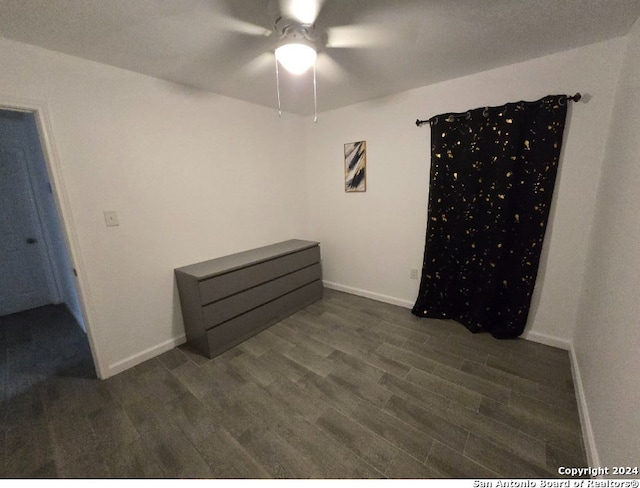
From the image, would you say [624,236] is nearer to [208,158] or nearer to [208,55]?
[208,55]

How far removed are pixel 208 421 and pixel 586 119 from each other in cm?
332

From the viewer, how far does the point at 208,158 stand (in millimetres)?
2447

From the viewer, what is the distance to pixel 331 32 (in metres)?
1.50

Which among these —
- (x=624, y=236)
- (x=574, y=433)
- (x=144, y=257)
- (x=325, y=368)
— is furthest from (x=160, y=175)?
(x=574, y=433)

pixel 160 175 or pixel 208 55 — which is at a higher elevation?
pixel 208 55

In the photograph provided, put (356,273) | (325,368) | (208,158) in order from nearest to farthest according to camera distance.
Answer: (325,368) < (208,158) < (356,273)

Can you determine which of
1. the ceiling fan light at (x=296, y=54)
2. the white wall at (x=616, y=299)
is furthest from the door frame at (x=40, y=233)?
the white wall at (x=616, y=299)

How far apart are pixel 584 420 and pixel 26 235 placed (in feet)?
18.4

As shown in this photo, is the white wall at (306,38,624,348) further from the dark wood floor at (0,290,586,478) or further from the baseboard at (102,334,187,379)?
the baseboard at (102,334,187,379)

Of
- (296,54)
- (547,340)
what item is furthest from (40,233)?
(547,340)

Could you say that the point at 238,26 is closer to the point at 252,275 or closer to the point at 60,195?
the point at 60,195

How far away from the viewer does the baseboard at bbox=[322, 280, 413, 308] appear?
2.94 metres

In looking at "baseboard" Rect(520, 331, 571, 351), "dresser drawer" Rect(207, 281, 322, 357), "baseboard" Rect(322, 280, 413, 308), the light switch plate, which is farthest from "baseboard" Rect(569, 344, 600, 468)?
the light switch plate

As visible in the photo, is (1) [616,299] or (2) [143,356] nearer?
(1) [616,299]
